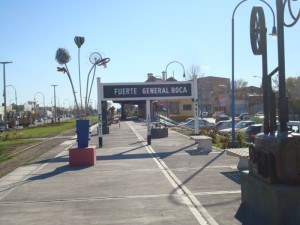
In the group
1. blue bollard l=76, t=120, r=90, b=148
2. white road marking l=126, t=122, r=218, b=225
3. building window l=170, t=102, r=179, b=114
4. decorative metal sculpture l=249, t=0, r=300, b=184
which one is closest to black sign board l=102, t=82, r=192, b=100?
blue bollard l=76, t=120, r=90, b=148

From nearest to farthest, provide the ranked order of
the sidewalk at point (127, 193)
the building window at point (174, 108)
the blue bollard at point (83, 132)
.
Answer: the sidewalk at point (127, 193) → the blue bollard at point (83, 132) → the building window at point (174, 108)

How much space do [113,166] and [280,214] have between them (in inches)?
371

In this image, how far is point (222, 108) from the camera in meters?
112

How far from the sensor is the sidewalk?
7859mm

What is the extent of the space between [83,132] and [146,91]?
8637mm

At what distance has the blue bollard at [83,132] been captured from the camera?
15922 mm

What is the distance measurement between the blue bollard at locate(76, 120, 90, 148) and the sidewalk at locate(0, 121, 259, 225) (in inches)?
36.7

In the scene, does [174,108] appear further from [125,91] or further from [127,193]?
[127,193]

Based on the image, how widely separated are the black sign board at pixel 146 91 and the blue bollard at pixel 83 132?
7.68 m

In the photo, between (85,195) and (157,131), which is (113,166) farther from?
(157,131)

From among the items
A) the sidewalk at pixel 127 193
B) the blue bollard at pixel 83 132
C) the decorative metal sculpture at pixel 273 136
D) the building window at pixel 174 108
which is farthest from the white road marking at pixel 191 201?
the building window at pixel 174 108

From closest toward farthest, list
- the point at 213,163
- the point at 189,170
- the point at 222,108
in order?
the point at 189,170
the point at 213,163
the point at 222,108

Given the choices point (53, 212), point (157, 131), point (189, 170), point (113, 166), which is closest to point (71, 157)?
point (113, 166)

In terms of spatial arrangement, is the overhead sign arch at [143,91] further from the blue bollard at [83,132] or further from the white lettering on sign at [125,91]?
the blue bollard at [83,132]
